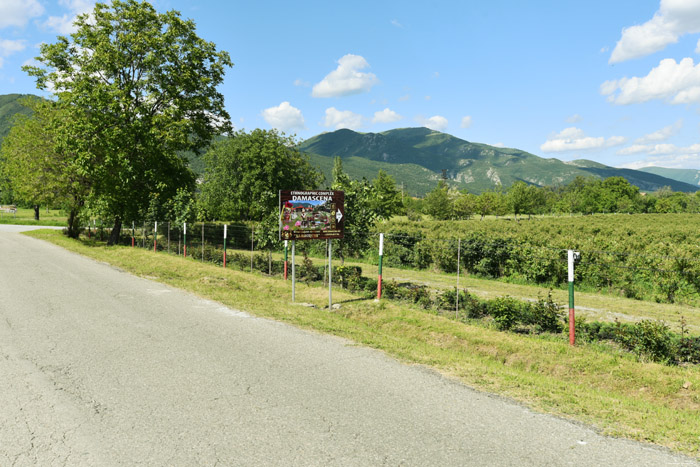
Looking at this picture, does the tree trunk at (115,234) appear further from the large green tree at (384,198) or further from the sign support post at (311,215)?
the sign support post at (311,215)

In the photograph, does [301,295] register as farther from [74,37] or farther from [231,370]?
[74,37]

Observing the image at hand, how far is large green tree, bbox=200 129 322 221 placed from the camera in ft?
149

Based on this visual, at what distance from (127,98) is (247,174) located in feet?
60.5

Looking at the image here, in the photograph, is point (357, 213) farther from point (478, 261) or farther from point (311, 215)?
point (478, 261)

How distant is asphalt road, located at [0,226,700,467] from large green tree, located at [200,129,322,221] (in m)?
36.6

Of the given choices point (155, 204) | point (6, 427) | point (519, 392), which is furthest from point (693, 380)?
point (155, 204)

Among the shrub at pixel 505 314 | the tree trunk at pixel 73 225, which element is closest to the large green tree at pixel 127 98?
the tree trunk at pixel 73 225

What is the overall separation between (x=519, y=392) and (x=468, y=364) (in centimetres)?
134

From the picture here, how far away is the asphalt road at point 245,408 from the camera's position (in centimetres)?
423

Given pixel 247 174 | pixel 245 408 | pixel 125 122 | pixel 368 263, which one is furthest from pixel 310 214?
pixel 247 174

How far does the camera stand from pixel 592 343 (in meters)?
8.93

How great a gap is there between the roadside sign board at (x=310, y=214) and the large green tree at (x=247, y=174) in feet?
106

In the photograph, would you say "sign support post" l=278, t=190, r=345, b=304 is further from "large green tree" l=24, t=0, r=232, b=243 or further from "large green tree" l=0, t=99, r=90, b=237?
"large green tree" l=0, t=99, r=90, b=237

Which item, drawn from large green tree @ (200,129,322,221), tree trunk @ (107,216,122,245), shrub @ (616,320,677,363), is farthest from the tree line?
shrub @ (616,320,677,363)
